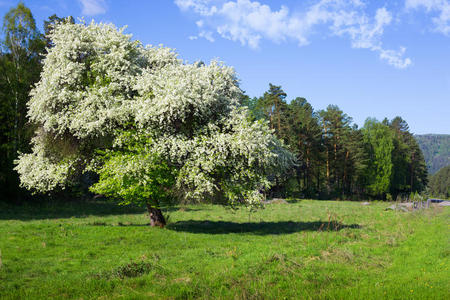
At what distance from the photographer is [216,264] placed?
1352 centimetres

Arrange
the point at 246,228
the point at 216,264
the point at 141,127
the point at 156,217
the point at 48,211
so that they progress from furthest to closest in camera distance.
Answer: the point at 48,211 < the point at 246,228 < the point at 156,217 < the point at 141,127 < the point at 216,264

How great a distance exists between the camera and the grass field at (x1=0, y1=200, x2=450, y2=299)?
10.1 meters

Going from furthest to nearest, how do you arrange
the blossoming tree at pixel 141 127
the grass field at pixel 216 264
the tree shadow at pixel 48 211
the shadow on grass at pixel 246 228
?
the tree shadow at pixel 48 211, the shadow on grass at pixel 246 228, the blossoming tree at pixel 141 127, the grass field at pixel 216 264

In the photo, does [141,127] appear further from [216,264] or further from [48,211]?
[48,211]

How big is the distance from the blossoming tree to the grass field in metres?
3.11

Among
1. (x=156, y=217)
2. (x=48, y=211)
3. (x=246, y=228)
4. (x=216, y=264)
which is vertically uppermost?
(x=156, y=217)

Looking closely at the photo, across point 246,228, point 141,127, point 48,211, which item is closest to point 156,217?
point 246,228

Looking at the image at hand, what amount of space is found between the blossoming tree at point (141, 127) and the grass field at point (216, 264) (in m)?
3.11

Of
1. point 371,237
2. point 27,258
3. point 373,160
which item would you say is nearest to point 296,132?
point 373,160

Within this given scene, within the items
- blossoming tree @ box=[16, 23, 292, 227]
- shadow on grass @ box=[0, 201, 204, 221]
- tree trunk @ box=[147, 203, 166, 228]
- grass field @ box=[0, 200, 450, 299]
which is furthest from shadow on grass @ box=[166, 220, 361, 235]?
shadow on grass @ box=[0, 201, 204, 221]

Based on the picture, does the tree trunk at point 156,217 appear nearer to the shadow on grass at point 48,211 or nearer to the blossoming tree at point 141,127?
the blossoming tree at point 141,127

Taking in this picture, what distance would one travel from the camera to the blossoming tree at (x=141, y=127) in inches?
778

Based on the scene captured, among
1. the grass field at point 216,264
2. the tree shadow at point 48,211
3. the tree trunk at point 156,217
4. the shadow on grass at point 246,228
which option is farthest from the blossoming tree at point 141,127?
the tree shadow at point 48,211

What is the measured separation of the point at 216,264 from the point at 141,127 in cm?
1001
